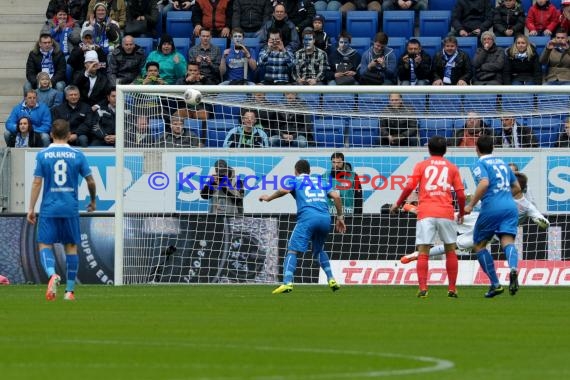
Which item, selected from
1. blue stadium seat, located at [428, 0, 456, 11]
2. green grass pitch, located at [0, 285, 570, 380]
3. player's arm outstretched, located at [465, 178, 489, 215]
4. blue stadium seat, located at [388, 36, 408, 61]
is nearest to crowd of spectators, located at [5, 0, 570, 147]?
blue stadium seat, located at [428, 0, 456, 11]

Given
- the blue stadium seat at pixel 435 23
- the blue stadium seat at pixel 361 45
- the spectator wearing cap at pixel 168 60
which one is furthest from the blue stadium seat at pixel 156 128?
the blue stadium seat at pixel 435 23

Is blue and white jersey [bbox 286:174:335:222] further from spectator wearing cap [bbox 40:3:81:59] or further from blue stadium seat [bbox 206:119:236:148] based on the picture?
spectator wearing cap [bbox 40:3:81:59]

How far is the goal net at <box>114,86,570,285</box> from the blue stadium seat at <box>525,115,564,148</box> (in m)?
0.02

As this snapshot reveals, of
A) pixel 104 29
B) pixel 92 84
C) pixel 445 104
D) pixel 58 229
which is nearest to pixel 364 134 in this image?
pixel 445 104

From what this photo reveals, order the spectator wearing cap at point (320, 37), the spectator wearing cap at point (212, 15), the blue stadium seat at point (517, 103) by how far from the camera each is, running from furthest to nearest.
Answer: the spectator wearing cap at point (212, 15), the spectator wearing cap at point (320, 37), the blue stadium seat at point (517, 103)

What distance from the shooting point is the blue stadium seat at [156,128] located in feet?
74.3

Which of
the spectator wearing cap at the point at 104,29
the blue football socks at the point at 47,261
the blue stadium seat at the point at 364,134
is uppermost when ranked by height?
the spectator wearing cap at the point at 104,29

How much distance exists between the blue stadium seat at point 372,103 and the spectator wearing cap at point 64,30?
661 cm

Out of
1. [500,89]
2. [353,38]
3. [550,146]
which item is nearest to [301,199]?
[500,89]

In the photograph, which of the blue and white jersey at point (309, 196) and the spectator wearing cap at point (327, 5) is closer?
the blue and white jersey at point (309, 196)

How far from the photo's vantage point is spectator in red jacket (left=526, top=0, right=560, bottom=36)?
86.7 ft

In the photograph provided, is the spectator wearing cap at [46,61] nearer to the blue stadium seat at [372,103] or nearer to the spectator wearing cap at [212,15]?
the spectator wearing cap at [212,15]

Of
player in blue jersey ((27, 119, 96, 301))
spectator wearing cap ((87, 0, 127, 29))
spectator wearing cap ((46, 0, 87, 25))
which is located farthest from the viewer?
spectator wearing cap ((46, 0, 87, 25))

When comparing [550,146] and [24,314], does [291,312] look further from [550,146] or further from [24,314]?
[550,146]
